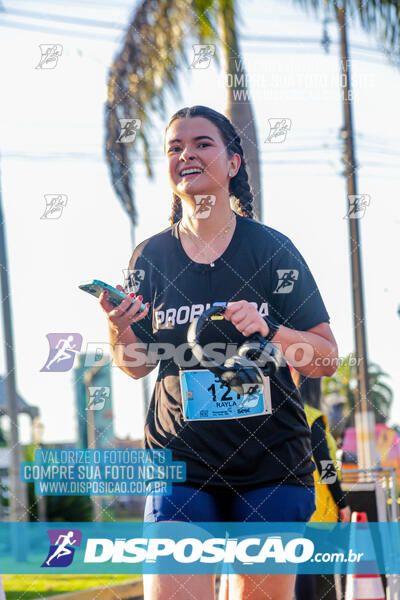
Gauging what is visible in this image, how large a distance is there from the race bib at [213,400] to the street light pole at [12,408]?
6603mm

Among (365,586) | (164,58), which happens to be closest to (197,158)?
(365,586)

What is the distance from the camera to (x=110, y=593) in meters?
7.25

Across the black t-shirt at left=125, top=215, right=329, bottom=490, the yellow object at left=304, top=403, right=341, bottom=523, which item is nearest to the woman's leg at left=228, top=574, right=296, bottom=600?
the black t-shirt at left=125, top=215, right=329, bottom=490

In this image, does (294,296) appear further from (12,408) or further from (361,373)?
(361,373)

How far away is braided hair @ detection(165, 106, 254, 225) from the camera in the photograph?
347 centimetres

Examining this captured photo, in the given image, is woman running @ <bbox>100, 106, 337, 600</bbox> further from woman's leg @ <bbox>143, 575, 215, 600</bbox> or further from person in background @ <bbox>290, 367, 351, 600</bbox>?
person in background @ <bbox>290, 367, 351, 600</bbox>

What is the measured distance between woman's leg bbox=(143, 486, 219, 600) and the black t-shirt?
5 centimetres

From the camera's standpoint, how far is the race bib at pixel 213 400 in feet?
10.2

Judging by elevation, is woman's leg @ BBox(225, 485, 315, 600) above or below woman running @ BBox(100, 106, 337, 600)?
below

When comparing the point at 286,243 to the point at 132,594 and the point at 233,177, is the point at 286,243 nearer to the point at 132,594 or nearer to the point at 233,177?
the point at 233,177

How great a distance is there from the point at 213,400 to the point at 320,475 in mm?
Answer: 1564

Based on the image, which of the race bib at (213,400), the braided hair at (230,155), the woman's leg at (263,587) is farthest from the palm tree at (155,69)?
the woman's leg at (263,587)

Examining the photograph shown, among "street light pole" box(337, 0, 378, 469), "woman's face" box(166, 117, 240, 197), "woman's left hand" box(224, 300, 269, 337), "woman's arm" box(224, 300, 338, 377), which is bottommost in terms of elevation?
"street light pole" box(337, 0, 378, 469)

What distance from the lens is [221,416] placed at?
3.16 meters
